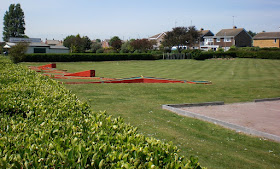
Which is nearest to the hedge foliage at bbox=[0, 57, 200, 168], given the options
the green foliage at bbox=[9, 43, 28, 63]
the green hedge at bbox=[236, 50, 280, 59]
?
the green foliage at bbox=[9, 43, 28, 63]

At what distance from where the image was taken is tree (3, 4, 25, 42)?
325 ft

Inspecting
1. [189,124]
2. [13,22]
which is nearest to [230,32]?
[13,22]

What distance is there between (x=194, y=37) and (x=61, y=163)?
8499 cm

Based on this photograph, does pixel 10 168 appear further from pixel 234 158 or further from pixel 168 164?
pixel 234 158

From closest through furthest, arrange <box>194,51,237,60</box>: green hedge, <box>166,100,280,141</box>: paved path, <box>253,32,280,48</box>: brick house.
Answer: <box>166,100,280,141</box>: paved path → <box>194,51,237,60</box>: green hedge → <box>253,32,280,48</box>: brick house

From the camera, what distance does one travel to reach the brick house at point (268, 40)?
9000cm

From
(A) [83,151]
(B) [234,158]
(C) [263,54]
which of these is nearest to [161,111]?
(B) [234,158]

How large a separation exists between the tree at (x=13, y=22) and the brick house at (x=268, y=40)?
76.3 metres

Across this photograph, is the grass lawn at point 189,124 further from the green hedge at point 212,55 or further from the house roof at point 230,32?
the house roof at point 230,32

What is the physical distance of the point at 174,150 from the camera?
11.9 ft

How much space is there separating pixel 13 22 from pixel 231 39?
70.8 m

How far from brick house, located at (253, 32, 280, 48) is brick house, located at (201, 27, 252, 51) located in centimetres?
320

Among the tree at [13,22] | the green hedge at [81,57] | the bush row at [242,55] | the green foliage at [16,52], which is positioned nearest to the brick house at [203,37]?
the bush row at [242,55]

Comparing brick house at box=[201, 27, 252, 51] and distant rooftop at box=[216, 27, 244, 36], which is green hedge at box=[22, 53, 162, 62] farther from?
distant rooftop at box=[216, 27, 244, 36]
